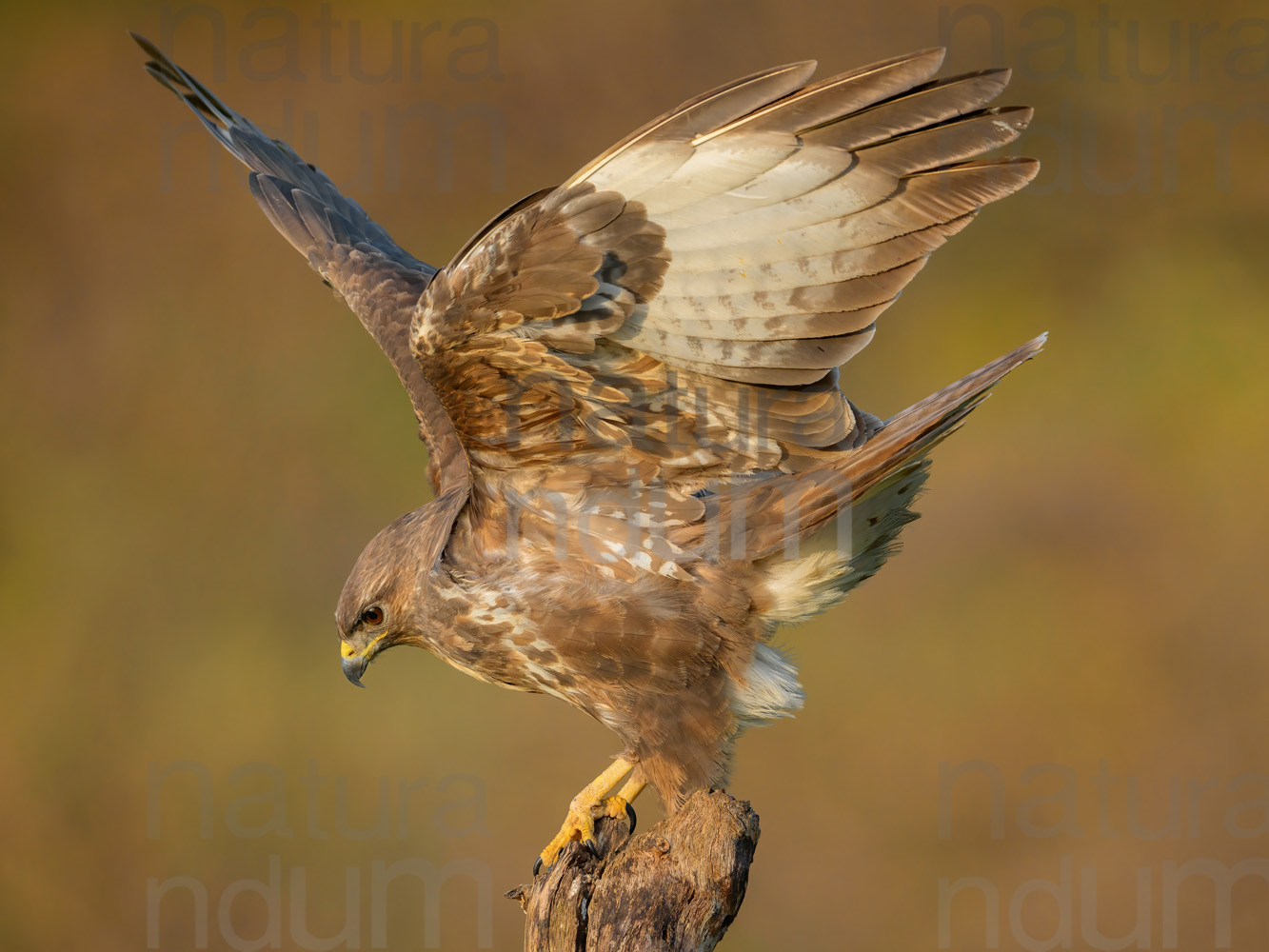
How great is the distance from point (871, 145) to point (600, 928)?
174 cm

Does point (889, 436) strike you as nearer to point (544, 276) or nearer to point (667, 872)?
point (544, 276)

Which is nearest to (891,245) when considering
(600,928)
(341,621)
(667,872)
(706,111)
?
(706,111)

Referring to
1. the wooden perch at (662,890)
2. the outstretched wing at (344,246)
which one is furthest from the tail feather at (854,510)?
the outstretched wing at (344,246)

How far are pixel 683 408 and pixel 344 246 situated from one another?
1757mm

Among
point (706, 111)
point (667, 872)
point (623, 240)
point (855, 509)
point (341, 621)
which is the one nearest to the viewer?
point (706, 111)

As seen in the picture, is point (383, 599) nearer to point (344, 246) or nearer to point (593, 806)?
point (593, 806)

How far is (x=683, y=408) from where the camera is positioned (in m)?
2.53

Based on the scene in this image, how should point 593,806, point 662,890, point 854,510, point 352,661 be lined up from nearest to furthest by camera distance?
1. point 662,890
2. point 854,510
3. point 593,806
4. point 352,661

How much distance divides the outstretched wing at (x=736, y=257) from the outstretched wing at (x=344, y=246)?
844 millimetres

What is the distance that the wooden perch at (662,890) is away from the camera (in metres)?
2.39

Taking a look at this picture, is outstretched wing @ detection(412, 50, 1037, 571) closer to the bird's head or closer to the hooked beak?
the bird's head

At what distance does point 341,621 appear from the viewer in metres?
3.10

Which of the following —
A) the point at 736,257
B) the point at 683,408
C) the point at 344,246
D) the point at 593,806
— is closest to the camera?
A: the point at 736,257

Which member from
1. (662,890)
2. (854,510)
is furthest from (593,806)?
(854,510)
